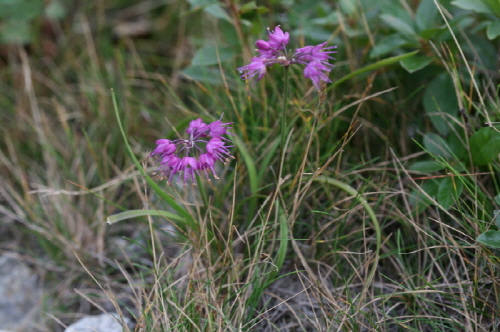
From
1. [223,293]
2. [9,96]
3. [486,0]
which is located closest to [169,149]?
[223,293]

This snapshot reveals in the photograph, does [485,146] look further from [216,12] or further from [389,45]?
[216,12]

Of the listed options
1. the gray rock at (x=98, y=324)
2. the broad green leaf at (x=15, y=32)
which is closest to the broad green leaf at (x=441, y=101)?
the gray rock at (x=98, y=324)

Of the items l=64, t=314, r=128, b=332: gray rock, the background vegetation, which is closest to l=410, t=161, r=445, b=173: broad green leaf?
the background vegetation

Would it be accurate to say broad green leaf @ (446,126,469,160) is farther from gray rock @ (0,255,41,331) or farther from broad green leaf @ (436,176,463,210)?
gray rock @ (0,255,41,331)

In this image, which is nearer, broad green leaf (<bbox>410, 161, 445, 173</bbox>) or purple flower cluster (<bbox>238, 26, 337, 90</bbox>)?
purple flower cluster (<bbox>238, 26, 337, 90</bbox>)

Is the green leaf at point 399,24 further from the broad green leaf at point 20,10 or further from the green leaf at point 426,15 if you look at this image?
the broad green leaf at point 20,10
